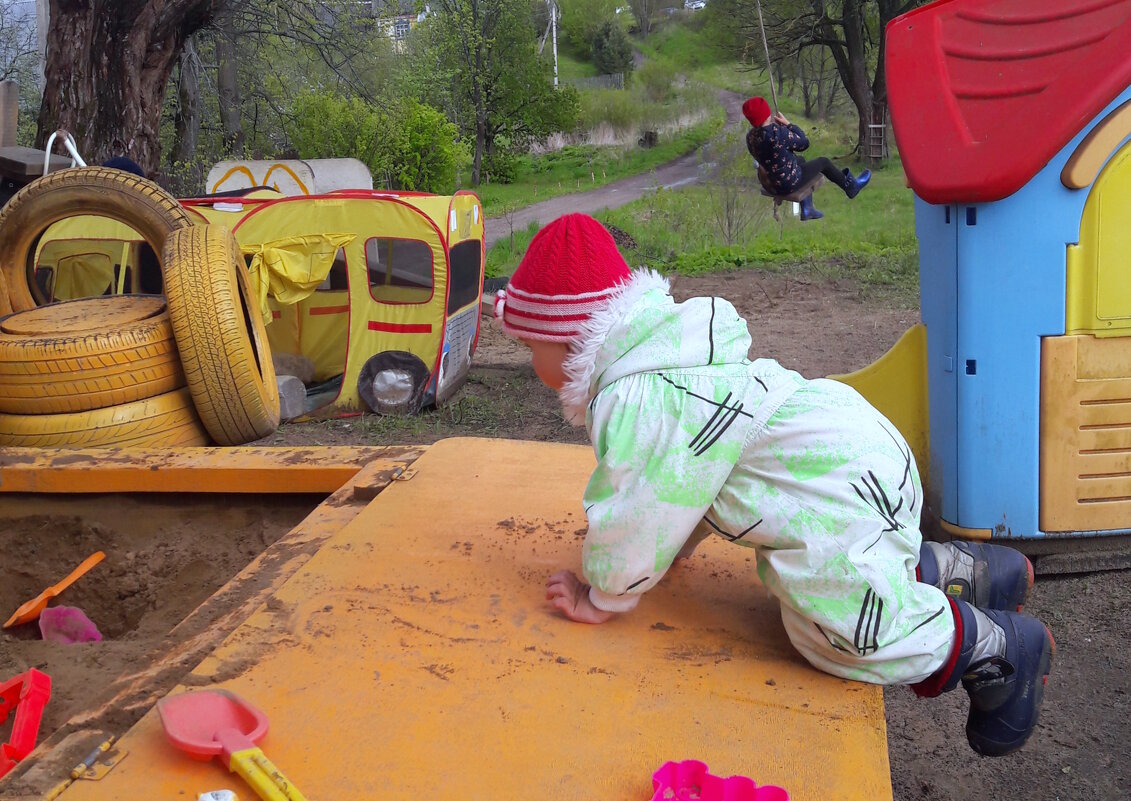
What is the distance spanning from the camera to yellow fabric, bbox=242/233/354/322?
20.6ft

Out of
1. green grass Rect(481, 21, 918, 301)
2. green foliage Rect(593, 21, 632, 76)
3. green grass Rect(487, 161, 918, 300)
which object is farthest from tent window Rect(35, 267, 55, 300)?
green foliage Rect(593, 21, 632, 76)

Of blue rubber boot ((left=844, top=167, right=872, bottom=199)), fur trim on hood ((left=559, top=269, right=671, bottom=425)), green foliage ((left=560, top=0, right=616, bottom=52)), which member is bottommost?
fur trim on hood ((left=559, top=269, right=671, bottom=425))

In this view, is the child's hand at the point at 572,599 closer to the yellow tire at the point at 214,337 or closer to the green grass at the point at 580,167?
the yellow tire at the point at 214,337

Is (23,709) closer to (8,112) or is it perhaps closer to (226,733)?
(226,733)

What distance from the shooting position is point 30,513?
8.84ft

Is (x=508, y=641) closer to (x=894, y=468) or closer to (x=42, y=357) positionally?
(x=894, y=468)

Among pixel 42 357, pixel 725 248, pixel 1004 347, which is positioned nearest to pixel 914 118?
pixel 1004 347

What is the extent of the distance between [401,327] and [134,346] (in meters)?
3.39

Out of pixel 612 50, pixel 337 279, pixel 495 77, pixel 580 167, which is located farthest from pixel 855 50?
pixel 612 50

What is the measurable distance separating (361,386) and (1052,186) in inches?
194

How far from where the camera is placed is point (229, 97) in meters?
15.5

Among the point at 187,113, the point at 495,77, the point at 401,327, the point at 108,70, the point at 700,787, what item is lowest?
the point at 700,787

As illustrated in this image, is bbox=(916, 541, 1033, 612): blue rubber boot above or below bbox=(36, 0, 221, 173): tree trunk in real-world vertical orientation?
below

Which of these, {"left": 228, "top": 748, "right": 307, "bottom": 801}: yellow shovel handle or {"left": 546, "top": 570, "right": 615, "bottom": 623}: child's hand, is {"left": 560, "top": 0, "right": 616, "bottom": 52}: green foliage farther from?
{"left": 228, "top": 748, "right": 307, "bottom": 801}: yellow shovel handle
